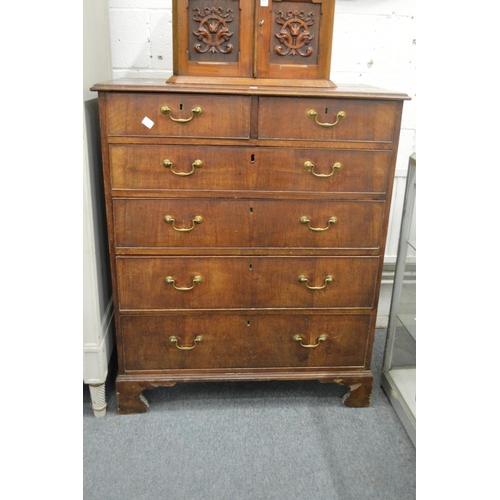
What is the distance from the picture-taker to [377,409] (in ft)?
5.99

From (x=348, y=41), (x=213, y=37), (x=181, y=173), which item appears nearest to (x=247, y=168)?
(x=181, y=173)

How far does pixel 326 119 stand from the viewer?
4.85 ft

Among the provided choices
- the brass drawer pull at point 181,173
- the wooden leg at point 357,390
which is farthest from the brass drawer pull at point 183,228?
the wooden leg at point 357,390

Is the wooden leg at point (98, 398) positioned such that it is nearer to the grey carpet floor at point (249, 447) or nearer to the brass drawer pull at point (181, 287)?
the grey carpet floor at point (249, 447)

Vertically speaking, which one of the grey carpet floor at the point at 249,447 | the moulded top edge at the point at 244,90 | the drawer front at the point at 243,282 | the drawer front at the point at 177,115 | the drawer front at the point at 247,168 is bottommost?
the grey carpet floor at the point at 249,447

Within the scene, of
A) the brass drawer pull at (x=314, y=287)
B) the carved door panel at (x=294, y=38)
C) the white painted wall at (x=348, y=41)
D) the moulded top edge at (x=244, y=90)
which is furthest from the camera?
the white painted wall at (x=348, y=41)

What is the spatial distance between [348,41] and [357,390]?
4.55 ft

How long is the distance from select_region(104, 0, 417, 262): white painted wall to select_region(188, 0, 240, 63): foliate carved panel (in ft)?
1.47

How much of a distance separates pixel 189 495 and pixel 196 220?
2.69ft

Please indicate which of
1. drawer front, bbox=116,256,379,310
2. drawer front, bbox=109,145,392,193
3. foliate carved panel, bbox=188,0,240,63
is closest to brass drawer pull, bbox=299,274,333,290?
drawer front, bbox=116,256,379,310

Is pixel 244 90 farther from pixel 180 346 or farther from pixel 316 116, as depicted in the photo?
pixel 180 346

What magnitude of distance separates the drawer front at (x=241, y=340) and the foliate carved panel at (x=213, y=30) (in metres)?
0.85

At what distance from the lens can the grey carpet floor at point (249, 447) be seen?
145 cm

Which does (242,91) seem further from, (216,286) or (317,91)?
(216,286)
